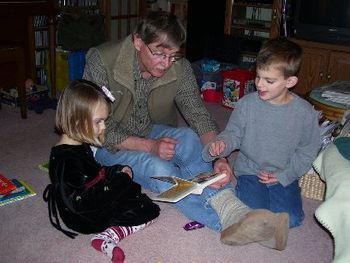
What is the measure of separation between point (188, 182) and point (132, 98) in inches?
18.3

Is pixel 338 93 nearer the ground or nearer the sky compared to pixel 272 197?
nearer the sky

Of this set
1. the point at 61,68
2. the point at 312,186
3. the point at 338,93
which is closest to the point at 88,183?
the point at 312,186

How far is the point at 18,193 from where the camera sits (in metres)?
1.70

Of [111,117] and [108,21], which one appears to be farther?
[108,21]

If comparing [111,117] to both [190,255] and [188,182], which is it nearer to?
[188,182]

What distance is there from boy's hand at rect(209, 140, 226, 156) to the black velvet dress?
315 mm

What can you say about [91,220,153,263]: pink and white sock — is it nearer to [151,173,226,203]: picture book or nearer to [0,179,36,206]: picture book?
[151,173,226,203]: picture book

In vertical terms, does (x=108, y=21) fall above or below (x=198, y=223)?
above

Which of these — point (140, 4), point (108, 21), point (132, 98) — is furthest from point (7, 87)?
point (140, 4)

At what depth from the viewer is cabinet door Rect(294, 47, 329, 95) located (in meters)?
3.04

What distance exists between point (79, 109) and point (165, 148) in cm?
37

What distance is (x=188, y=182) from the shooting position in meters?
1.41

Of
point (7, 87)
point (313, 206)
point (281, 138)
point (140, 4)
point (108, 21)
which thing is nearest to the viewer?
point (281, 138)

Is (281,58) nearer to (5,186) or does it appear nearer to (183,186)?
(183,186)
